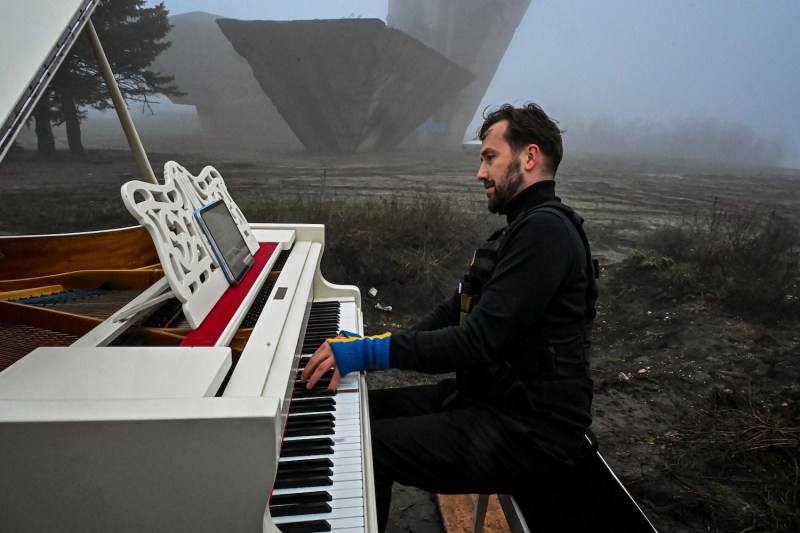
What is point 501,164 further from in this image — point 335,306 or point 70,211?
point 70,211

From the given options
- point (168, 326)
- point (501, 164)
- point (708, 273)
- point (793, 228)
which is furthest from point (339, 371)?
point (793, 228)

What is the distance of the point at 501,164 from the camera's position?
177 centimetres

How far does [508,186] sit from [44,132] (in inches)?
232

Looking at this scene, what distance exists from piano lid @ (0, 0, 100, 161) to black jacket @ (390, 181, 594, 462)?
124cm

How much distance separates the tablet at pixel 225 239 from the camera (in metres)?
1.80

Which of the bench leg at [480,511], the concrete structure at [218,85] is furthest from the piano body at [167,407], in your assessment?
the concrete structure at [218,85]

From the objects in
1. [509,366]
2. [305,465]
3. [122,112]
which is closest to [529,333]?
[509,366]

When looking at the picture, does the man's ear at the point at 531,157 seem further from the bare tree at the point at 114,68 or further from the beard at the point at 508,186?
the bare tree at the point at 114,68

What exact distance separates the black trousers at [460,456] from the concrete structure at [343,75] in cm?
602

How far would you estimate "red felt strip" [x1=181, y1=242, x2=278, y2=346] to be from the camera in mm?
1353

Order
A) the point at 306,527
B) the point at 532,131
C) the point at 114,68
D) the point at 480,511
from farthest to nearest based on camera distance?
1. the point at 114,68
2. the point at 480,511
3. the point at 532,131
4. the point at 306,527

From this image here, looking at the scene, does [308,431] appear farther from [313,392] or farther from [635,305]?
[635,305]

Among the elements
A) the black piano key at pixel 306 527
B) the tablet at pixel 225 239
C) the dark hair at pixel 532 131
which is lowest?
the black piano key at pixel 306 527

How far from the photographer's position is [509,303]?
1471mm
